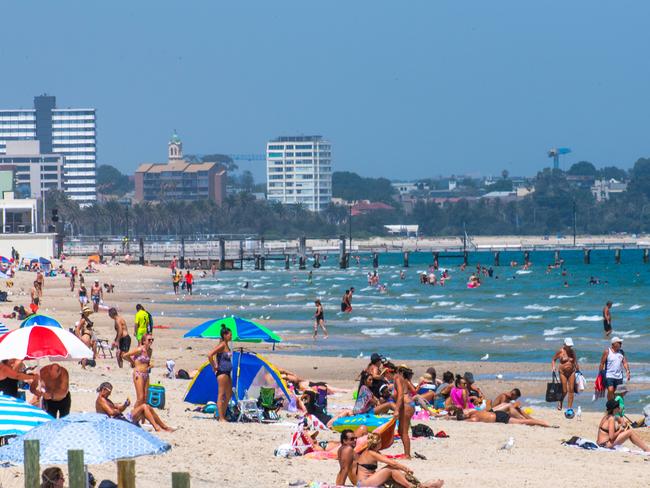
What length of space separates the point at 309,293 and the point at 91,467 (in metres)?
47.7

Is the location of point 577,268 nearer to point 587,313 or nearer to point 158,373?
point 587,313

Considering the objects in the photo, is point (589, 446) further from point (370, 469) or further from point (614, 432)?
point (370, 469)

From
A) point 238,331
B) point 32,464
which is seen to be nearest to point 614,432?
point 238,331

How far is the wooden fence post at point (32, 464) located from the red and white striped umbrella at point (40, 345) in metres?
6.68

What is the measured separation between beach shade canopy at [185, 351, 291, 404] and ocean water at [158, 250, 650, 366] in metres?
11.5

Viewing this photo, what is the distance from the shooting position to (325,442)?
1572 cm

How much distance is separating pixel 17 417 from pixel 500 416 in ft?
27.6

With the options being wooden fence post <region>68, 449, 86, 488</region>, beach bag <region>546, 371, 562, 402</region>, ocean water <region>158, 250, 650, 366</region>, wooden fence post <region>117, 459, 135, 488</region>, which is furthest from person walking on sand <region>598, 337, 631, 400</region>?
wooden fence post <region>68, 449, 86, 488</region>

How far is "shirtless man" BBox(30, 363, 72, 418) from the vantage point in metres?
14.3

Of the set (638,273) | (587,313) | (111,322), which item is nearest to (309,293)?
(587,313)

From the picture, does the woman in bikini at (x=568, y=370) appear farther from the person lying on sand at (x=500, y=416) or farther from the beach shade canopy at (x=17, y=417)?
the beach shade canopy at (x=17, y=417)

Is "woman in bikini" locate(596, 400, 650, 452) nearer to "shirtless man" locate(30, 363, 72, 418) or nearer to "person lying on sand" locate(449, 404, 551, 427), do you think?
"person lying on sand" locate(449, 404, 551, 427)

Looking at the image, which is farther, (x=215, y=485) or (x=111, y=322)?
(x=111, y=322)

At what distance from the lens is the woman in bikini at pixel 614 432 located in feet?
52.5
